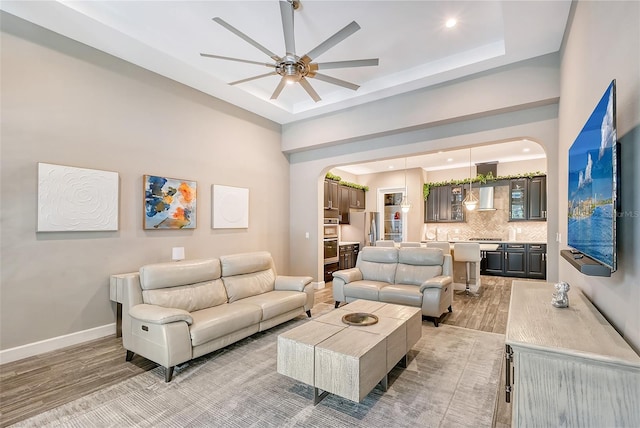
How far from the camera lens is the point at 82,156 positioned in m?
3.43

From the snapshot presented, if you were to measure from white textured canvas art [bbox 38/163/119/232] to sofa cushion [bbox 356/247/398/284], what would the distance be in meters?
3.65

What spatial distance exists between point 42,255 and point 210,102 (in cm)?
308

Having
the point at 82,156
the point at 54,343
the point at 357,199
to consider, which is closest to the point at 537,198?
the point at 357,199

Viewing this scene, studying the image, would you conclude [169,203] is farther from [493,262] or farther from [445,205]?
[493,262]

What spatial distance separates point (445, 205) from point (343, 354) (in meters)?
7.73

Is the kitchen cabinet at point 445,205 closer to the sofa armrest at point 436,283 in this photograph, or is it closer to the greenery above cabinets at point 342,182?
the greenery above cabinets at point 342,182

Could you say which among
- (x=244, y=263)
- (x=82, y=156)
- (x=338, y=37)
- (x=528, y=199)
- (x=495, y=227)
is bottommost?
(x=244, y=263)

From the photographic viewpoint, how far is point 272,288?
433cm

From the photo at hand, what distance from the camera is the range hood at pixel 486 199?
8.04 metres

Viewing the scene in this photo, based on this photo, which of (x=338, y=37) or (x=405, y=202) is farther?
(x=405, y=202)

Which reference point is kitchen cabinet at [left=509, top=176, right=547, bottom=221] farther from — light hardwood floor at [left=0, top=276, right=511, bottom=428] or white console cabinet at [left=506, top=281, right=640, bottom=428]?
white console cabinet at [left=506, top=281, right=640, bottom=428]

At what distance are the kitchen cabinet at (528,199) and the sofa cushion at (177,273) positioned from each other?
7.55 metres

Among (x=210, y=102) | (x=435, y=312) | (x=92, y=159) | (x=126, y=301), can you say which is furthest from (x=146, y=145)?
(x=435, y=312)

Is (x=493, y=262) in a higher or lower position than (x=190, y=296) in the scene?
lower
